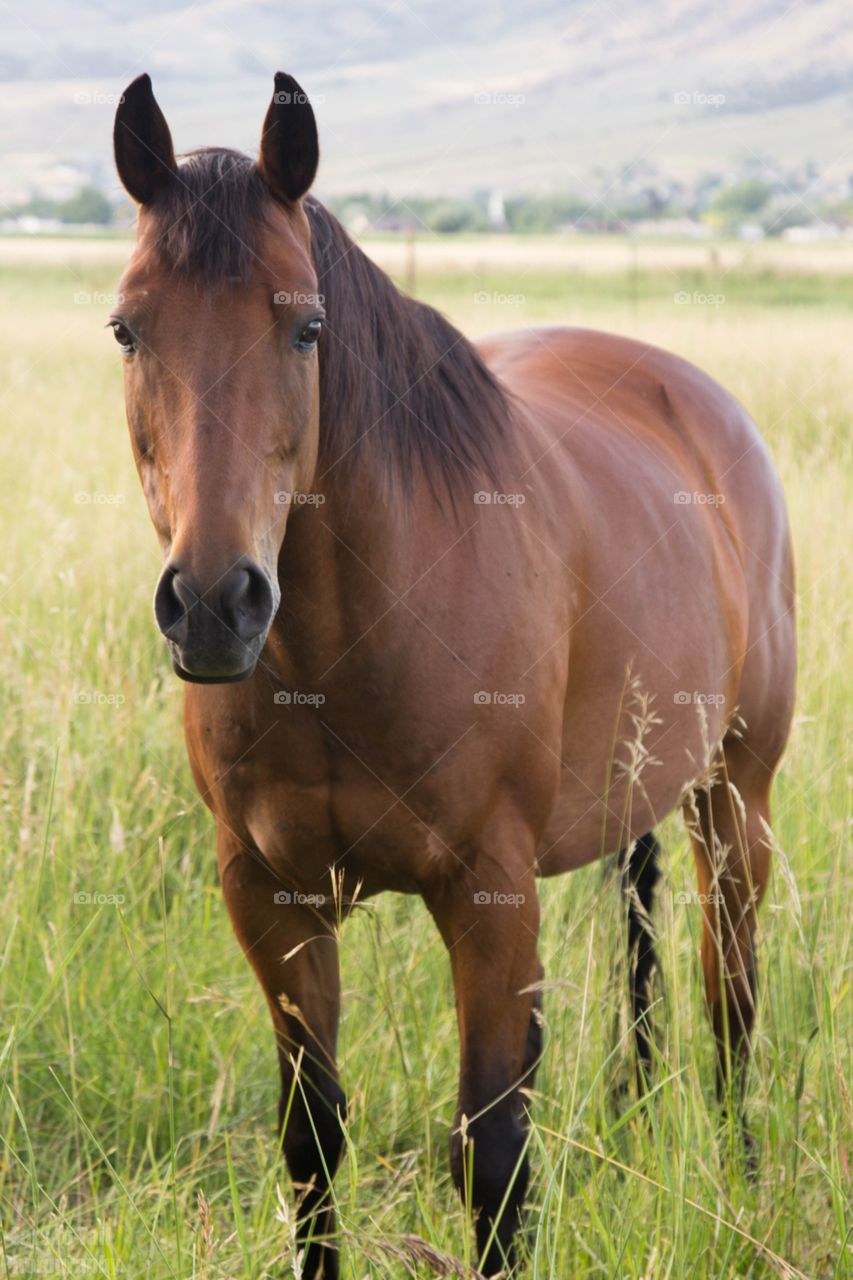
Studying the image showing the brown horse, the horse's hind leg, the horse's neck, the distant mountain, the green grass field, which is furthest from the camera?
the distant mountain

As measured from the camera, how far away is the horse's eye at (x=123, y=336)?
196 centimetres

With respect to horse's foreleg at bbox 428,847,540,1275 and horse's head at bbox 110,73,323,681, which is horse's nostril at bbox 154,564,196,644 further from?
horse's foreleg at bbox 428,847,540,1275

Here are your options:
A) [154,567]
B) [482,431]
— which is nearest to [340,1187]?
[482,431]

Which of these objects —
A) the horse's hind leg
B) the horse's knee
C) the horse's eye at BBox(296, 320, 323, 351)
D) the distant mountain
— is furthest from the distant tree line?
the horse's eye at BBox(296, 320, 323, 351)

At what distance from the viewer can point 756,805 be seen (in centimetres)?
354

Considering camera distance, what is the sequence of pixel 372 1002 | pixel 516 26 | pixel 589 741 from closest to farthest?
pixel 589 741 → pixel 372 1002 → pixel 516 26

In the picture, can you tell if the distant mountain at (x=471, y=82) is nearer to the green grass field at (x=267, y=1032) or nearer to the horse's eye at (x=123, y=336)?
the green grass field at (x=267, y=1032)

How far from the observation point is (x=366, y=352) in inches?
90.7

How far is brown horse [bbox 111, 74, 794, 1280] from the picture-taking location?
74.1 inches

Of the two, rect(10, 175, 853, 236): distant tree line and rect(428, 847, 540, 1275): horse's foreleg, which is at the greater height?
rect(10, 175, 853, 236): distant tree line

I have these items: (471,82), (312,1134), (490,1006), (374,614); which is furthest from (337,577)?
(471,82)

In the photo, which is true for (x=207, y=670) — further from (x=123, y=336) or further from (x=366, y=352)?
(x=366, y=352)

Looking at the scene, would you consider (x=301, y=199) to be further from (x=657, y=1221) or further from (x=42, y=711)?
(x=42, y=711)

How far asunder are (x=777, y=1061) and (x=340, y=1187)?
114 cm
